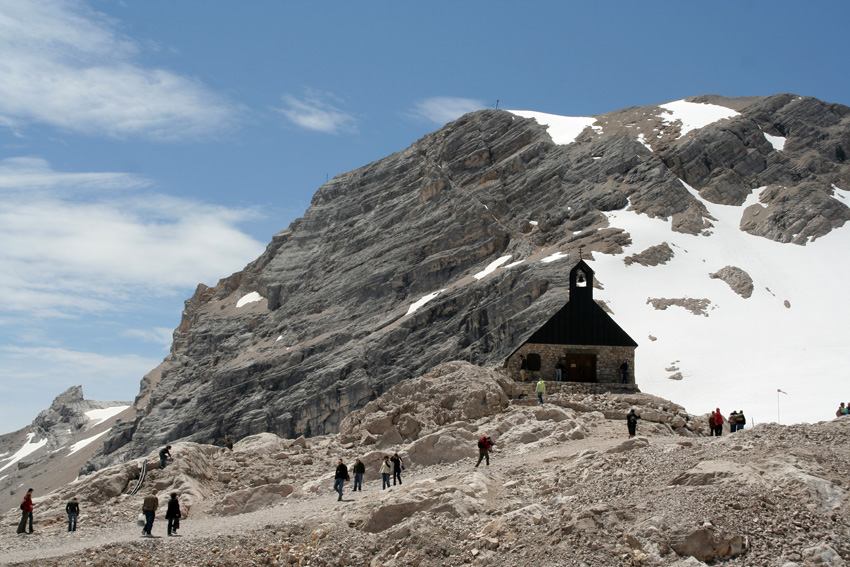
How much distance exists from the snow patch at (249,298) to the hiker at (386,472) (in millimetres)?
96523

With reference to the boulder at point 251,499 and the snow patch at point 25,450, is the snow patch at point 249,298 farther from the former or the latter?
the boulder at point 251,499

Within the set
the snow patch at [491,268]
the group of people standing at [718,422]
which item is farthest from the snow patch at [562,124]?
the group of people standing at [718,422]

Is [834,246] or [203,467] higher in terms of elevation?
[834,246]

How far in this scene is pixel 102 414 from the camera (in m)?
143

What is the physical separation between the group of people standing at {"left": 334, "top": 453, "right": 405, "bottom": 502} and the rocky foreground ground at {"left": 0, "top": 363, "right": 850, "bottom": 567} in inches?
16.2

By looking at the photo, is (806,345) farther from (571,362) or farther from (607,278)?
(571,362)

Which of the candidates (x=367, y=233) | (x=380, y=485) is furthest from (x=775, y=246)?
(x=380, y=485)

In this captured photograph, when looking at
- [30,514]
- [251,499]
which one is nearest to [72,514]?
Result: [30,514]

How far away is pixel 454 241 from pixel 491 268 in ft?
31.7

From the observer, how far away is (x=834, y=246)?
77000 mm

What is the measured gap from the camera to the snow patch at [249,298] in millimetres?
117812

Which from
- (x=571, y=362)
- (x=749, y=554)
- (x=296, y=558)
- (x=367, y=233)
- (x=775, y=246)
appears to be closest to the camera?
(x=749, y=554)

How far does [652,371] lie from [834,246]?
3684cm

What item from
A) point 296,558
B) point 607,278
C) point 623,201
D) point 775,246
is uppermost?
point 623,201
